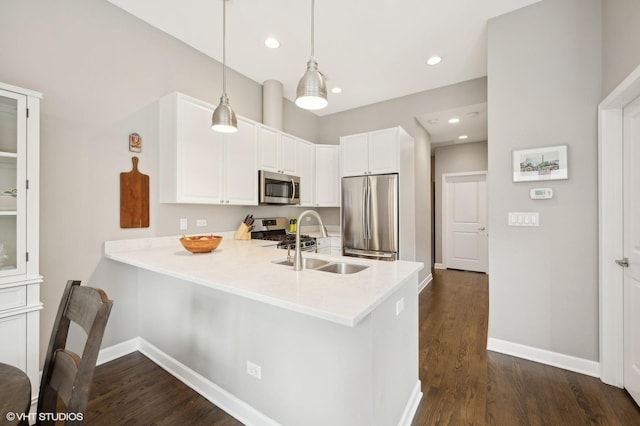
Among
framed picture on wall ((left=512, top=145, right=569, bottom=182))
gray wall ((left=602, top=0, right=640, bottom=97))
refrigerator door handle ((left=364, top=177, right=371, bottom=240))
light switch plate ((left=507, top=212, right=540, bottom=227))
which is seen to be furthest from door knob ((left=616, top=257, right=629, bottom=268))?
refrigerator door handle ((left=364, top=177, right=371, bottom=240))

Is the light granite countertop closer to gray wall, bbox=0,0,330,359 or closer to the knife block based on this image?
gray wall, bbox=0,0,330,359

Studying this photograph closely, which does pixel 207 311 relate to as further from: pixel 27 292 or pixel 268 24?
pixel 268 24

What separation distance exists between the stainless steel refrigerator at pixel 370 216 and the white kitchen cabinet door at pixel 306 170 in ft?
A: 1.83

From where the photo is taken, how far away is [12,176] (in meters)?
1.67

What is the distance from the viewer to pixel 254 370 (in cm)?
165

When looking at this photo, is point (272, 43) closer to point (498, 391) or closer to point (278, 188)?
point (278, 188)

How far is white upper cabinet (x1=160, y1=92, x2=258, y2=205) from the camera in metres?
2.57

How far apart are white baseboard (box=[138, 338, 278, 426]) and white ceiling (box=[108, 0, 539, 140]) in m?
3.02

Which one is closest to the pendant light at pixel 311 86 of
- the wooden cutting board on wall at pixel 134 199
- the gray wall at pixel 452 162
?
the wooden cutting board on wall at pixel 134 199

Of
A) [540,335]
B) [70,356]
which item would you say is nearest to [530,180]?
[540,335]

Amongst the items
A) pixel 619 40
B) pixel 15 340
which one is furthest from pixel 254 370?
pixel 619 40

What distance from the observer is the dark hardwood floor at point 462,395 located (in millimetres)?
1705

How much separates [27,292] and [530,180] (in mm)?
3747

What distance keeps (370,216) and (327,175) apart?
1.09 metres
